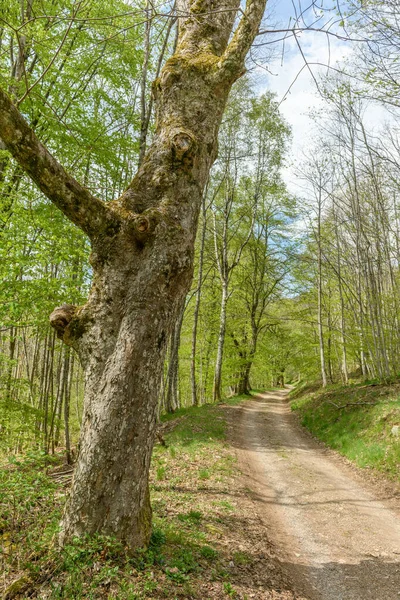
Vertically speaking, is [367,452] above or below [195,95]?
below

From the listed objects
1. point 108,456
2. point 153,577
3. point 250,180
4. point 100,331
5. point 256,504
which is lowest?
point 256,504

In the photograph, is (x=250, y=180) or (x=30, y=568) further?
(x=250, y=180)

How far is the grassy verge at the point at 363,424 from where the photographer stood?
7980 millimetres

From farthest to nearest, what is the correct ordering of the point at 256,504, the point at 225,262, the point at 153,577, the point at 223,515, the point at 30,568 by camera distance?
the point at 225,262 < the point at 256,504 < the point at 223,515 < the point at 153,577 < the point at 30,568

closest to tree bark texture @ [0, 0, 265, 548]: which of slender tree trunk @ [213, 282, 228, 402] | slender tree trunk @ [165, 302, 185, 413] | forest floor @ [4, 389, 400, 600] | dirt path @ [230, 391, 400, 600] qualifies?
forest floor @ [4, 389, 400, 600]

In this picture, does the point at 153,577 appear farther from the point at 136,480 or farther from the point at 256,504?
the point at 256,504

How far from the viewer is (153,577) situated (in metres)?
2.99

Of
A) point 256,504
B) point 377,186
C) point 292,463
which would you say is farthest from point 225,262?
point 256,504

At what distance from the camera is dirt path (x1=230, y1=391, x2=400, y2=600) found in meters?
4.24

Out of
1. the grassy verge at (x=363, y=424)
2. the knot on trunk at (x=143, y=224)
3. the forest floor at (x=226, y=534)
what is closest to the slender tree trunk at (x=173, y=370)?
the forest floor at (x=226, y=534)

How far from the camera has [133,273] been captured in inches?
124

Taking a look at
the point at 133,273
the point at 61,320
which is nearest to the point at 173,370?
the point at 61,320

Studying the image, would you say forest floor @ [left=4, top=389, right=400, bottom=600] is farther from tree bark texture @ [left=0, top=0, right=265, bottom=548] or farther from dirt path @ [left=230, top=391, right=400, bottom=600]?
tree bark texture @ [left=0, top=0, right=265, bottom=548]

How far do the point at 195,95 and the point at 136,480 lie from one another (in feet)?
11.9
